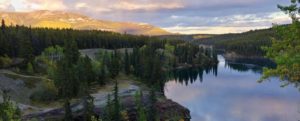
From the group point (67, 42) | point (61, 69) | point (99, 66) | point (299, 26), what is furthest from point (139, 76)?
point (299, 26)

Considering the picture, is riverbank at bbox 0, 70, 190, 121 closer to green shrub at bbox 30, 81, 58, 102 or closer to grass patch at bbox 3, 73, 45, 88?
grass patch at bbox 3, 73, 45, 88

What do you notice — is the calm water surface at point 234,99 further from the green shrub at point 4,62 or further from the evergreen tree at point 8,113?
the evergreen tree at point 8,113

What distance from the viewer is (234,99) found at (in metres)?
136

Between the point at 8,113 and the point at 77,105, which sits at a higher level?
the point at 8,113

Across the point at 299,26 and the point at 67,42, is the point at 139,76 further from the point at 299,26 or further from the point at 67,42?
the point at 299,26

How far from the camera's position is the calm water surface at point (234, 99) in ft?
351

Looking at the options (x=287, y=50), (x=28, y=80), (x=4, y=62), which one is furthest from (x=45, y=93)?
(x=287, y=50)

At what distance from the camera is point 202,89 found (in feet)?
536

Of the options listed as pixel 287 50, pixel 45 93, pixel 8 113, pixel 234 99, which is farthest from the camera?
pixel 234 99

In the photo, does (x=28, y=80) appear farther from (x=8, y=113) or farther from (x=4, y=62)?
(x=8, y=113)

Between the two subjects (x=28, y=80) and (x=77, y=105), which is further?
(x=28, y=80)

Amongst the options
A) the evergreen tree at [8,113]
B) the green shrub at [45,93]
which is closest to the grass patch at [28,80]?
the green shrub at [45,93]

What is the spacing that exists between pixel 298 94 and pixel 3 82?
106 meters

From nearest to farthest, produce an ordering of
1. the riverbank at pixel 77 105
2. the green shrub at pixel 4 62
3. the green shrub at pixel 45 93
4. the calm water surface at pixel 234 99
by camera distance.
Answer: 1. the riverbank at pixel 77 105
2. the green shrub at pixel 45 93
3. the calm water surface at pixel 234 99
4. the green shrub at pixel 4 62
